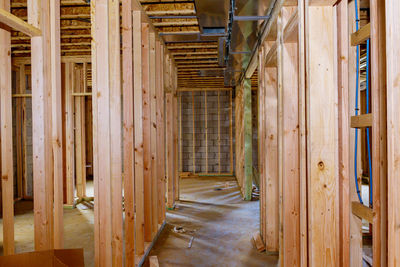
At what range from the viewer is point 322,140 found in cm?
177

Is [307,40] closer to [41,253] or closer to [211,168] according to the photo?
[41,253]

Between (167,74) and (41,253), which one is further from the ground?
(167,74)

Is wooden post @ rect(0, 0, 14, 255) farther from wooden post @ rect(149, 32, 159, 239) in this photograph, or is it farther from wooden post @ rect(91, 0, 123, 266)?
wooden post @ rect(149, 32, 159, 239)

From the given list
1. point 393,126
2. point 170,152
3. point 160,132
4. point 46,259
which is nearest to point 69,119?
point 170,152

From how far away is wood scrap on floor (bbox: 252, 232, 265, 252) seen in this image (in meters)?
3.49

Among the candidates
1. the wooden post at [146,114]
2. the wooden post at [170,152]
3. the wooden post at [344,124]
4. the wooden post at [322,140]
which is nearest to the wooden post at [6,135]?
the wooden post at [146,114]

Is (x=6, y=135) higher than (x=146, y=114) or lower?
lower

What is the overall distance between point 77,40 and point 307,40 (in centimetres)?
405

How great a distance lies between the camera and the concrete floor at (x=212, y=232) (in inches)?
130

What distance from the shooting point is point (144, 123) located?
339cm

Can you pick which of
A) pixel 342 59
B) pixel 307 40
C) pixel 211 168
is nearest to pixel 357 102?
pixel 342 59

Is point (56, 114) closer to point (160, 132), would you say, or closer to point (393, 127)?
point (393, 127)

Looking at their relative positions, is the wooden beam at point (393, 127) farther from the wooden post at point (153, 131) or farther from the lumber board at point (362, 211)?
the wooden post at point (153, 131)

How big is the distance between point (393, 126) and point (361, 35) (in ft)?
2.84
